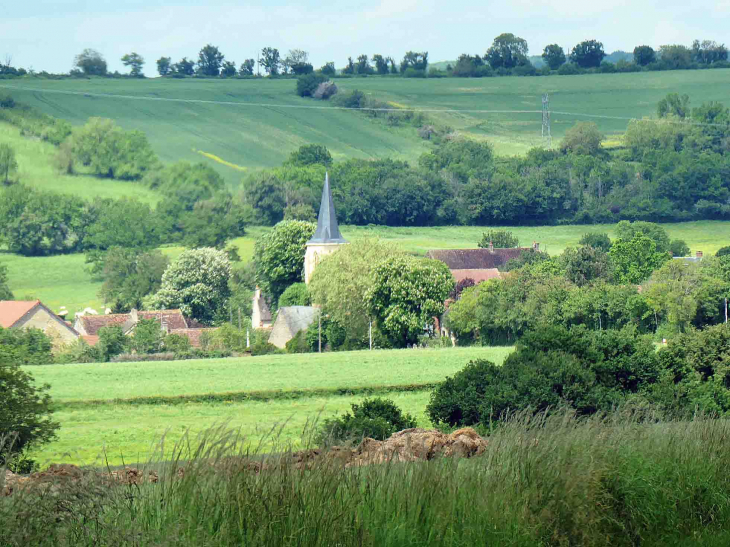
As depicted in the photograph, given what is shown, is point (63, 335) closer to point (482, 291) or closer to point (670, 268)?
point (482, 291)

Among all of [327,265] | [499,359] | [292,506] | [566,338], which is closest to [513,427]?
[292,506]

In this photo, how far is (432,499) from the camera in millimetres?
9531

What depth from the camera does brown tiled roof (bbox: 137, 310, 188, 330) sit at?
87.6 metres

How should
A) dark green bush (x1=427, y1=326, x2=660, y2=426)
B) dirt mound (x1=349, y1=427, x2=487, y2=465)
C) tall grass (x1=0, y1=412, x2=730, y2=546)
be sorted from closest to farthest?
tall grass (x1=0, y1=412, x2=730, y2=546) < dirt mound (x1=349, y1=427, x2=487, y2=465) < dark green bush (x1=427, y1=326, x2=660, y2=426)

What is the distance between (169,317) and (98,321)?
5.48m

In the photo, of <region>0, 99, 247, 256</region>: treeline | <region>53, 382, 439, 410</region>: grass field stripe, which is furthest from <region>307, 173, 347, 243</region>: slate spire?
<region>53, 382, 439, 410</region>: grass field stripe

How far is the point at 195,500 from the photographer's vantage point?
848 cm

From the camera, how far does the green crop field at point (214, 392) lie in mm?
29673

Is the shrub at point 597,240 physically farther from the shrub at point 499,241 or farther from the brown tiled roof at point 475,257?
the brown tiled roof at point 475,257

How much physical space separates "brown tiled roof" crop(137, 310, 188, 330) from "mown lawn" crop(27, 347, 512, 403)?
3148cm

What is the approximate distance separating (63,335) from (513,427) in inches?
2858

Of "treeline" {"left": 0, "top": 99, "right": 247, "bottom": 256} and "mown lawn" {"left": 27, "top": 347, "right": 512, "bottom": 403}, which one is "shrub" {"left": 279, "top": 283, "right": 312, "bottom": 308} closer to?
"mown lawn" {"left": 27, "top": 347, "right": 512, "bottom": 403}

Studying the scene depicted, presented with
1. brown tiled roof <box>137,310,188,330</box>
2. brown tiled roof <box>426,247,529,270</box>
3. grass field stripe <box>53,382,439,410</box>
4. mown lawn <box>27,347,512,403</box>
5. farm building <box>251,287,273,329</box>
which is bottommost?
farm building <box>251,287,273,329</box>

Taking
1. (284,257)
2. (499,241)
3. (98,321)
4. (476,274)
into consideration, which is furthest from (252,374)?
(499,241)
